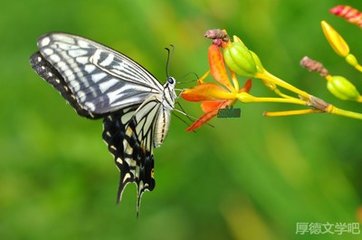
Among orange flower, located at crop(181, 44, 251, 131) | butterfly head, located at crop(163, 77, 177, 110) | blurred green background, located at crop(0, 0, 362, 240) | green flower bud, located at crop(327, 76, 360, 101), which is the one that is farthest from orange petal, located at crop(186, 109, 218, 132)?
blurred green background, located at crop(0, 0, 362, 240)

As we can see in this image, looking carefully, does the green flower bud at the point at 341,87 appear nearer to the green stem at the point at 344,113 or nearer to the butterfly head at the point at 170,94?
the green stem at the point at 344,113

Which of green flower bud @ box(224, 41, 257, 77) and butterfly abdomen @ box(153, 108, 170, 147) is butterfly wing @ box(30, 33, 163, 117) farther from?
green flower bud @ box(224, 41, 257, 77)

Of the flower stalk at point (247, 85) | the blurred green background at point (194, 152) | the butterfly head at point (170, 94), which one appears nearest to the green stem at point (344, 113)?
the flower stalk at point (247, 85)

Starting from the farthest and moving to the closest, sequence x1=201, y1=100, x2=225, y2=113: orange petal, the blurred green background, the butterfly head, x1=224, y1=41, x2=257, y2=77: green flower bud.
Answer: the blurred green background
the butterfly head
x1=201, y1=100, x2=225, y2=113: orange petal
x1=224, y1=41, x2=257, y2=77: green flower bud

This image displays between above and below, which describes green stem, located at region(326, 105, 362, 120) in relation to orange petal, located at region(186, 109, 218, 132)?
below

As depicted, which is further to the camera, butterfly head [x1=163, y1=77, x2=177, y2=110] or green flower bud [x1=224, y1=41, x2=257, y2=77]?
butterfly head [x1=163, y1=77, x2=177, y2=110]

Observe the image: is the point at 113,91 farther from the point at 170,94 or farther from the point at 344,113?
the point at 344,113

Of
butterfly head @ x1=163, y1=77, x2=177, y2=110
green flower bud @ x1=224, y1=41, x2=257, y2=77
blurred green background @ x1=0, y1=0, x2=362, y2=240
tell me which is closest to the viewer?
green flower bud @ x1=224, y1=41, x2=257, y2=77
